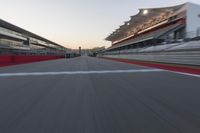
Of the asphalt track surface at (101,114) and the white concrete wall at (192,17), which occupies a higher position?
the white concrete wall at (192,17)

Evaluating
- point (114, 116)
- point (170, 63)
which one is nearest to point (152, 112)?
point (114, 116)

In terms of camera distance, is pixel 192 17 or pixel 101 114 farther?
pixel 192 17

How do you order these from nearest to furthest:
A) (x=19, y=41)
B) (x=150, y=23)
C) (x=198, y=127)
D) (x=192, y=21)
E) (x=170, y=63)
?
1. (x=198, y=127)
2. (x=170, y=63)
3. (x=192, y=21)
4. (x=150, y=23)
5. (x=19, y=41)

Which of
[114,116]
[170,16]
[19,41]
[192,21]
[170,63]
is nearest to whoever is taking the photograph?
[114,116]

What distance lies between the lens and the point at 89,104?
15.3 ft

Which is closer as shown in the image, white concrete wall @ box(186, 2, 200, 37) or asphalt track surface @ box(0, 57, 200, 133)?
asphalt track surface @ box(0, 57, 200, 133)

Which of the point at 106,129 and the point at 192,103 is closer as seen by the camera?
the point at 106,129

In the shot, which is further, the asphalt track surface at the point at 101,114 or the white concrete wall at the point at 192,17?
the white concrete wall at the point at 192,17

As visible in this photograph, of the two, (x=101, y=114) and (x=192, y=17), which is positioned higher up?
(x=192, y=17)

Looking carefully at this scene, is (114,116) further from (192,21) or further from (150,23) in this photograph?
(150,23)

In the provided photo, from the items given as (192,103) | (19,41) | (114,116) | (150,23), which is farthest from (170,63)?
(19,41)

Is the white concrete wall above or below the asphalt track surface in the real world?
above

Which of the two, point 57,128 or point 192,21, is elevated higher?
point 192,21

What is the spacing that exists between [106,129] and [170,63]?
18.0 meters
